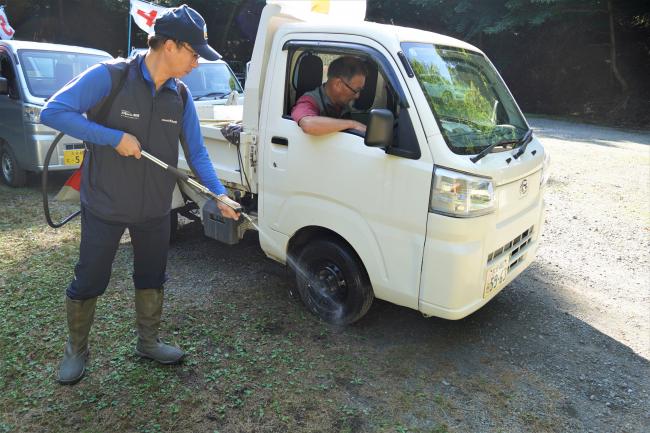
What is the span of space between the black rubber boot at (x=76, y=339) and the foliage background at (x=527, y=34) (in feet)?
65.3

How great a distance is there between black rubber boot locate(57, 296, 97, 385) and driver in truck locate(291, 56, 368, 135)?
172 cm

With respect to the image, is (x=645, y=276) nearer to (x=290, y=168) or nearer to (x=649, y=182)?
(x=290, y=168)

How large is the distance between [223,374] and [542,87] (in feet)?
79.1

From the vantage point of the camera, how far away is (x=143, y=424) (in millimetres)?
2629

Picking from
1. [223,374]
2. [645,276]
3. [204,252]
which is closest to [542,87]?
[645,276]

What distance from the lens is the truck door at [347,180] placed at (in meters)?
3.00

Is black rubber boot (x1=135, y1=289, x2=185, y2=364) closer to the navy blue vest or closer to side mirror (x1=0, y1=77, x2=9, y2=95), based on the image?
the navy blue vest

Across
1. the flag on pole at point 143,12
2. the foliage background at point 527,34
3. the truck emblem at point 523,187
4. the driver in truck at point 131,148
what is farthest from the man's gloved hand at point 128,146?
the foliage background at point 527,34

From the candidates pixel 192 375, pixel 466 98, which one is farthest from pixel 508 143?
pixel 192 375

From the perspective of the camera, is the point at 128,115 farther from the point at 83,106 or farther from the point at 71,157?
the point at 71,157

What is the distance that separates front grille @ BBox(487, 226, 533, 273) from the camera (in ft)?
10.3

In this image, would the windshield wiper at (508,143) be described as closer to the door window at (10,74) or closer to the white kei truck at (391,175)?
the white kei truck at (391,175)

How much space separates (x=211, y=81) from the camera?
7531 mm

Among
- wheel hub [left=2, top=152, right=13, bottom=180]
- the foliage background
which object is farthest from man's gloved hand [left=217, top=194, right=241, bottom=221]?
the foliage background
